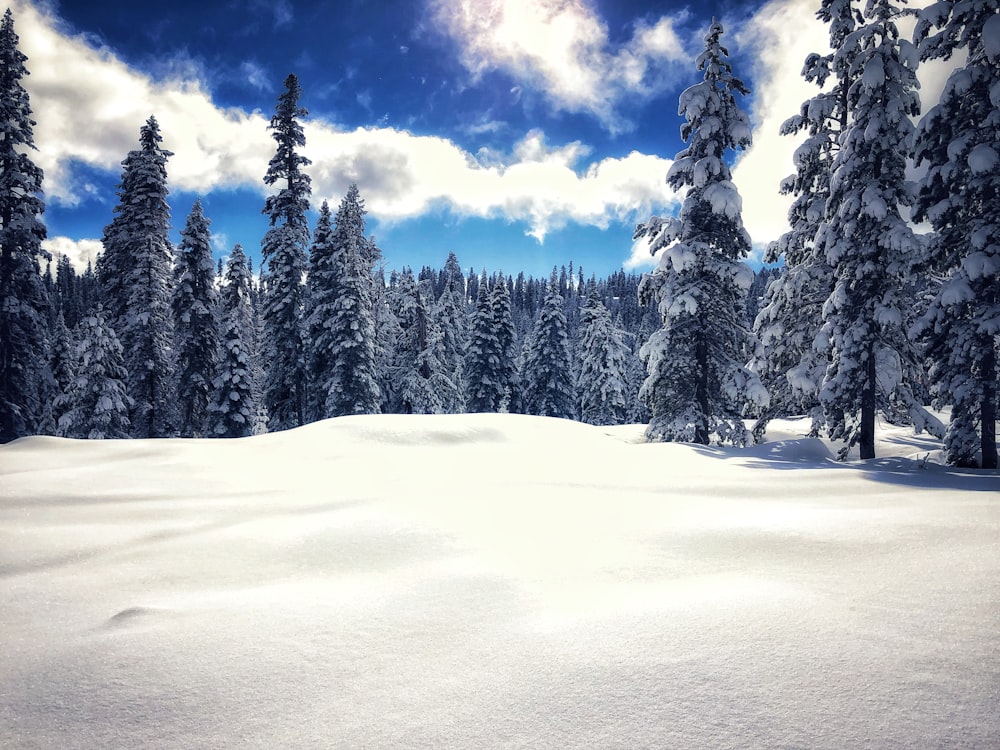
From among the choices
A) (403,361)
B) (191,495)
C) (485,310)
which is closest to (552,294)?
(485,310)

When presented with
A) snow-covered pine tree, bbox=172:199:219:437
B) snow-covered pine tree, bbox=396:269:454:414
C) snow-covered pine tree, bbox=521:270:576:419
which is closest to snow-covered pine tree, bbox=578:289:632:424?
snow-covered pine tree, bbox=521:270:576:419

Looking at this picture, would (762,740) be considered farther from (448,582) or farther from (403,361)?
(403,361)

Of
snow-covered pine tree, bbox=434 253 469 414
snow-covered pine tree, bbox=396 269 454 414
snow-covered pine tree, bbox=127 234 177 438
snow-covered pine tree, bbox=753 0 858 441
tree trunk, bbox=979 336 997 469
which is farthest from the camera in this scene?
snow-covered pine tree, bbox=434 253 469 414

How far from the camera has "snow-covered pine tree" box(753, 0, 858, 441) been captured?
15516mm

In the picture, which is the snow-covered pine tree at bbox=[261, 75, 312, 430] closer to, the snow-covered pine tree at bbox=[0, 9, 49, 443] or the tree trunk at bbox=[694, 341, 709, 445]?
the snow-covered pine tree at bbox=[0, 9, 49, 443]

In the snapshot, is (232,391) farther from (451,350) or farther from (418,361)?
(451,350)

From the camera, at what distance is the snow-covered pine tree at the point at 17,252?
20672mm

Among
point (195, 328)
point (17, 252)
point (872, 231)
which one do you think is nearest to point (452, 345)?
point (195, 328)

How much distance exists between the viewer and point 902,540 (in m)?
4.22

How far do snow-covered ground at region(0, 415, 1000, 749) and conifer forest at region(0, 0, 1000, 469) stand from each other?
27.3 feet

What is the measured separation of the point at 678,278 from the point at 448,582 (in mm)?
14829

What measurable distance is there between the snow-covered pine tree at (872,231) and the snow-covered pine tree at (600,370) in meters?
27.9

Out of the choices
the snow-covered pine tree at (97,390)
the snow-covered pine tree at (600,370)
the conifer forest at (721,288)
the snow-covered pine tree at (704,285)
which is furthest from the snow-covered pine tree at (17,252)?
the snow-covered pine tree at (600,370)

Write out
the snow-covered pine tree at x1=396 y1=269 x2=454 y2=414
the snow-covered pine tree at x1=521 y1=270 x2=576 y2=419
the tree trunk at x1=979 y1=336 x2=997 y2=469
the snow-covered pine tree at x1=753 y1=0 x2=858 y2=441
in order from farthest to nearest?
the snow-covered pine tree at x1=521 y1=270 x2=576 y2=419, the snow-covered pine tree at x1=396 y1=269 x2=454 y2=414, the snow-covered pine tree at x1=753 y1=0 x2=858 y2=441, the tree trunk at x1=979 y1=336 x2=997 y2=469
